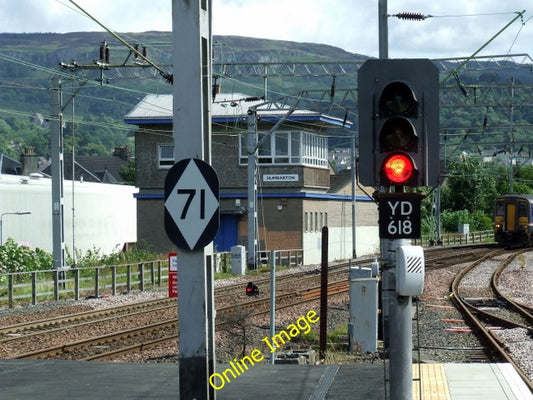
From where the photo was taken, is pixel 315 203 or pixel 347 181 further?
pixel 347 181

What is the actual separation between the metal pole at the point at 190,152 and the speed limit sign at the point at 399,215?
1564 mm

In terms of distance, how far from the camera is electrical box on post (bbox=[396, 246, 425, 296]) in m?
7.65

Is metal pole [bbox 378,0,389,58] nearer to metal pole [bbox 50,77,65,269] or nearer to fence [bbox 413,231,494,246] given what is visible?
metal pole [bbox 50,77,65,269]

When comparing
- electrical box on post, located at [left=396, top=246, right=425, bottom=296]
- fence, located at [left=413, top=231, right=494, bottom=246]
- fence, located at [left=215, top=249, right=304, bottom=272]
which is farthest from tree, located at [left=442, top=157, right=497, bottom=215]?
electrical box on post, located at [left=396, top=246, right=425, bottom=296]

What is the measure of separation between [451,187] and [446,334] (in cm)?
7607

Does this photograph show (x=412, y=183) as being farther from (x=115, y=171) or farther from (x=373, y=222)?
(x=115, y=171)

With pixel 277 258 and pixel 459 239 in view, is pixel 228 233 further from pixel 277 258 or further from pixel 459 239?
pixel 459 239

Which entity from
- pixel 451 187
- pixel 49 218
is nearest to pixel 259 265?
pixel 49 218

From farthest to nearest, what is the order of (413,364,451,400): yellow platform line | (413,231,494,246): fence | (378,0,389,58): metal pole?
(413,231,494,246): fence < (413,364,451,400): yellow platform line < (378,0,389,58): metal pole

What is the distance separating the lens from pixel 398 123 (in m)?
7.77

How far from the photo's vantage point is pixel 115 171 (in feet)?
438

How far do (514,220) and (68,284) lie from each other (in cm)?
3563

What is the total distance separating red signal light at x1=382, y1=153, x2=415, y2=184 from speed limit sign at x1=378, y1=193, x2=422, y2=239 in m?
0.16

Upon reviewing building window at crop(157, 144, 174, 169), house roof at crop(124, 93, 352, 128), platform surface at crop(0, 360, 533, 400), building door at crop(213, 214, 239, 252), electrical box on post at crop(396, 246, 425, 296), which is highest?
house roof at crop(124, 93, 352, 128)
